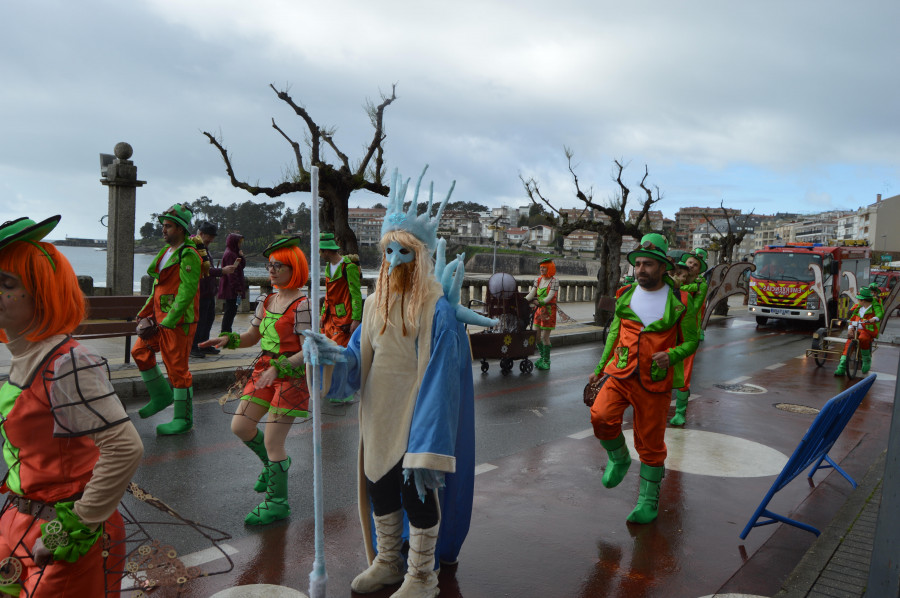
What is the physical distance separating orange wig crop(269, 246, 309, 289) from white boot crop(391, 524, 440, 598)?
204 cm

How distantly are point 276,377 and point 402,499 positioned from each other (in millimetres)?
1359

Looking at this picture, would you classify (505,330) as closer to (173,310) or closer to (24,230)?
(173,310)

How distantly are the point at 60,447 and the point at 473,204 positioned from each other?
175m

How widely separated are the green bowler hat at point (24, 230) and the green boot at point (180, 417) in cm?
465

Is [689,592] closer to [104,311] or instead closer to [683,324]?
[683,324]

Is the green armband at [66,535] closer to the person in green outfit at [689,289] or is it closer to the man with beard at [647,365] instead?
the man with beard at [647,365]

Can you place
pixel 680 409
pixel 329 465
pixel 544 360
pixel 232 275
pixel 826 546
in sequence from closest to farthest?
pixel 826 546 < pixel 329 465 < pixel 680 409 < pixel 232 275 < pixel 544 360

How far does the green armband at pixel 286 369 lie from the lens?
165 inches

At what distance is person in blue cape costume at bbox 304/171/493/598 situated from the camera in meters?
3.09

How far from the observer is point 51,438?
209 centimetres

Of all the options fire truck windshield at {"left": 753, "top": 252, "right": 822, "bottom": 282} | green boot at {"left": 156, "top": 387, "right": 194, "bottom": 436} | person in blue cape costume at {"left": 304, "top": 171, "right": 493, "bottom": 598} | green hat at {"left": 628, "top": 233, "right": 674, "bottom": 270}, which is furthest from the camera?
fire truck windshield at {"left": 753, "top": 252, "right": 822, "bottom": 282}

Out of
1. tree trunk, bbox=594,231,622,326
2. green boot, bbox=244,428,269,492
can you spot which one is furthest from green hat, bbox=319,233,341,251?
tree trunk, bbox=594,231,622,326

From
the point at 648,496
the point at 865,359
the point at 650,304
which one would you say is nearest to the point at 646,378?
the point at 650,304

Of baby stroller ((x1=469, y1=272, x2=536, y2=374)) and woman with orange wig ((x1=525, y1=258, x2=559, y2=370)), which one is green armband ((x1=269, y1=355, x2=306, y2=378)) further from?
woman with orange wig ((x1=525, y1=258, x2=559, y2=370))
